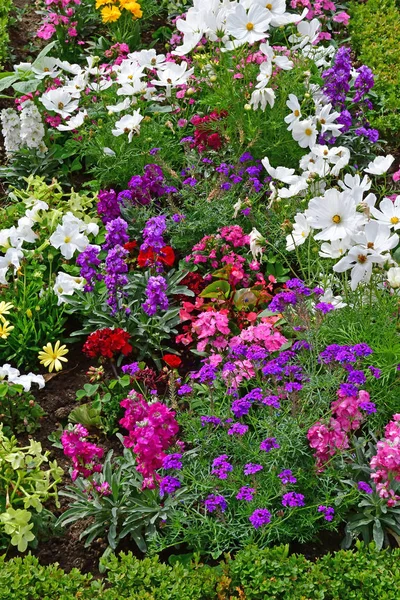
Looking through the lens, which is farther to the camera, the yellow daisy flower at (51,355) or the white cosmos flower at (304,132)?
the white cosmos flower at (304,132)

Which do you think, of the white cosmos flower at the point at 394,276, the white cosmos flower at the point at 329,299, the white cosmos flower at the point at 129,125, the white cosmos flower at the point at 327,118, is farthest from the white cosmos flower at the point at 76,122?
the white cosmos flower at the point at 394,276

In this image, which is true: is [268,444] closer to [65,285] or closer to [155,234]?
[155,234]

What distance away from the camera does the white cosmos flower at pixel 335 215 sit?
3.25m

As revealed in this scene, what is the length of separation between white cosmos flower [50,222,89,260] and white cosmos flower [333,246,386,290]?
1.42 m

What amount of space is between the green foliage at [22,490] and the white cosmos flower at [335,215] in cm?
134

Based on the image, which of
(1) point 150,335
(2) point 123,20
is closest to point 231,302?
(1) point 150,335

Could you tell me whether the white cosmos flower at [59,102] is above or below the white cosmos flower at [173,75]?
below

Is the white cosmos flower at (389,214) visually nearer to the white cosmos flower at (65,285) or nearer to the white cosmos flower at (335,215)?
the white cosmos flower at (335,215)

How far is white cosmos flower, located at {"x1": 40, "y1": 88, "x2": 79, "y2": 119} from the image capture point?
4891 millimetres

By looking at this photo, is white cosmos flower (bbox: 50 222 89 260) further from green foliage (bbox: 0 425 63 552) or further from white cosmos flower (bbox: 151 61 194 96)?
white cosmos flower (bbox: 151 61 194 96)

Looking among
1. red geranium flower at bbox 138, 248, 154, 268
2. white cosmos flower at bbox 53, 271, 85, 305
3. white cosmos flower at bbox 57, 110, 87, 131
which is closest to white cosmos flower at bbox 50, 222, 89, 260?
white cosmos flower at bbox 53, 271, 85, 305

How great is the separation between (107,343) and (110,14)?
2.77m

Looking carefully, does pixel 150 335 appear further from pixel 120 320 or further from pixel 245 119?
pixel 245 119

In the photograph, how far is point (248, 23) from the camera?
14.6ft
